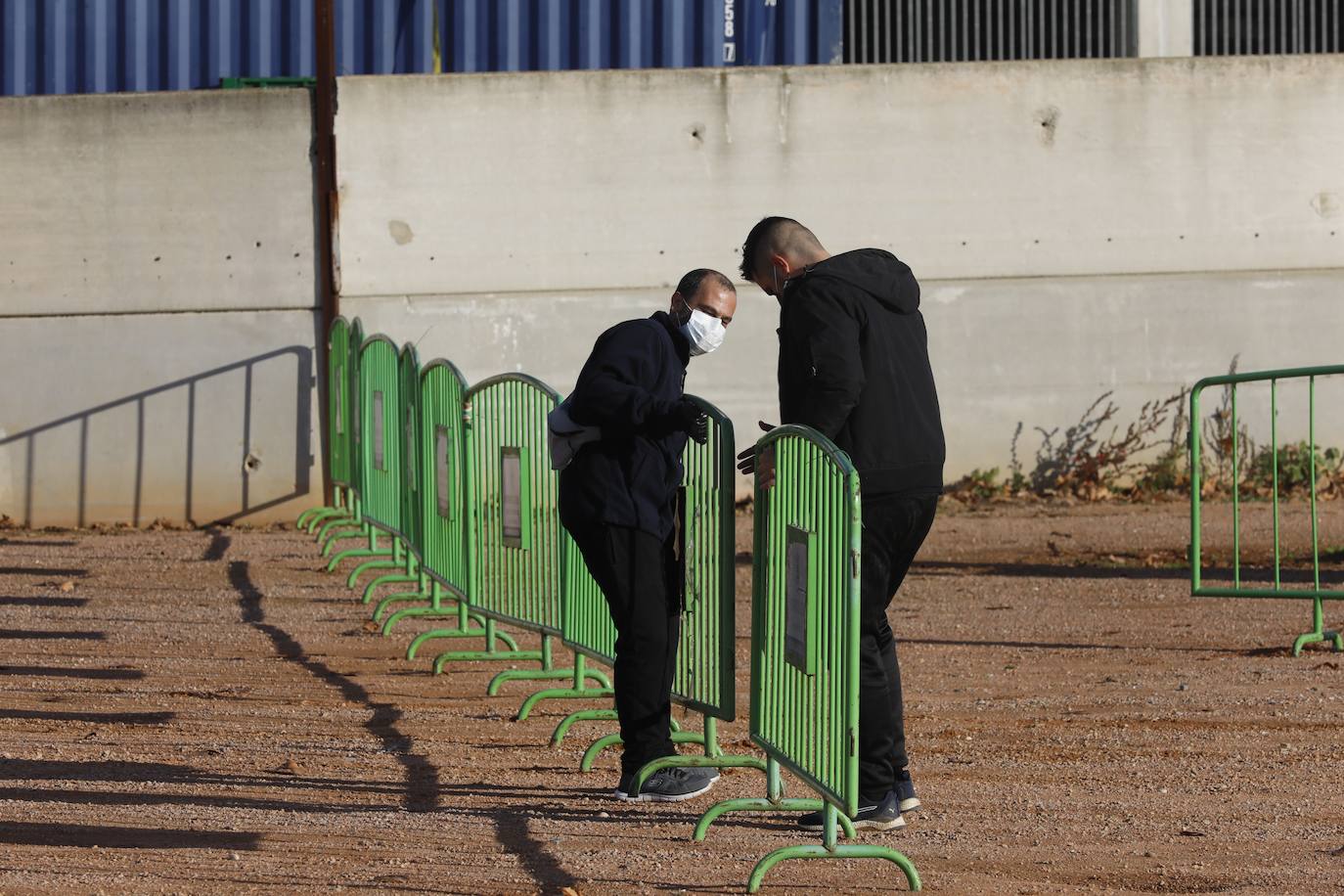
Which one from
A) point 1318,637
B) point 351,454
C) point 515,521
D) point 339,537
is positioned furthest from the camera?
point 339,537

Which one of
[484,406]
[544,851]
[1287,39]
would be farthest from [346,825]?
[1287,39]

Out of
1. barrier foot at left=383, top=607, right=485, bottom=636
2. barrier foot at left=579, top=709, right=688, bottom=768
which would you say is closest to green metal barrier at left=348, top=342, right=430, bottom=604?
barrier foot at left=383, top=607, right=485, bottom=636

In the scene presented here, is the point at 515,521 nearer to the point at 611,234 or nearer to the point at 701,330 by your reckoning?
the point at 701,330

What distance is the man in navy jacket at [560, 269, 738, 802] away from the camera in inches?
251

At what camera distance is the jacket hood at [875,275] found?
226 inches

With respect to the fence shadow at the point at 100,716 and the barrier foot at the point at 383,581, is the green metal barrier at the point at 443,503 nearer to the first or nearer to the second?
the barrier foot at the point at 383,581

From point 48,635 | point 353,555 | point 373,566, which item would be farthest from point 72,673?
point 353,555

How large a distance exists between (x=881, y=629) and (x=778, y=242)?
3.94ft

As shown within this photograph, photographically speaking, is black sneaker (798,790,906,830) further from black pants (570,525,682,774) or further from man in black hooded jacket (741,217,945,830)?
black pants (570,525,682,774)

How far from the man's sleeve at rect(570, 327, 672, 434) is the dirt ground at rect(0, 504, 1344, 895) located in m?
1.26

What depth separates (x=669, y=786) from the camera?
252 inches

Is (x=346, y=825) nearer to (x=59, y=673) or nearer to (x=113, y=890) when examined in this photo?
(x=113, y=890)

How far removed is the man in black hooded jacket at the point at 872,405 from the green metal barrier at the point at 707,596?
584 mm

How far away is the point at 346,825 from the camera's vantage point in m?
6.14
